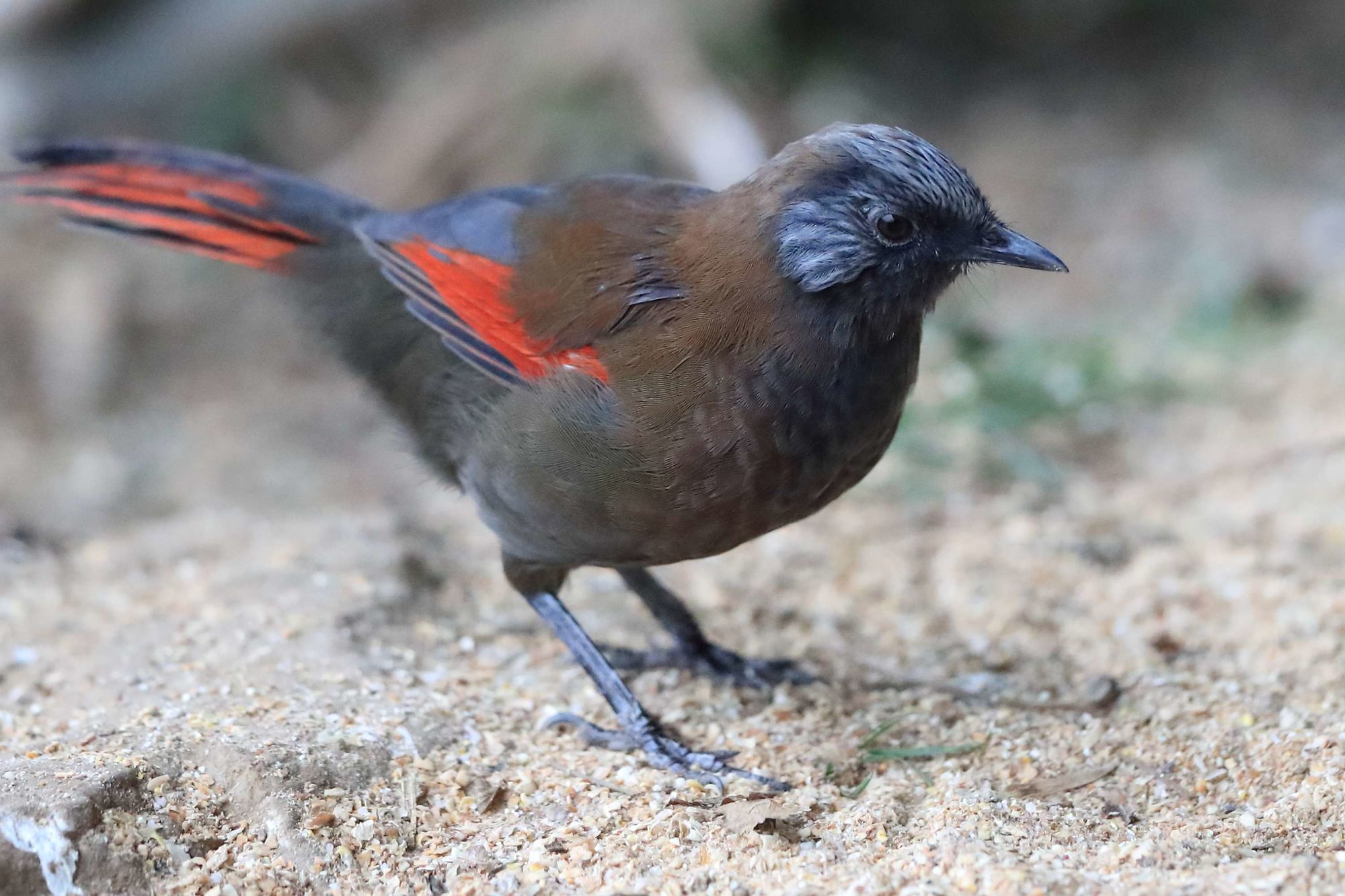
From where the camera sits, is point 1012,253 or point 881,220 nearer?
point 881,220

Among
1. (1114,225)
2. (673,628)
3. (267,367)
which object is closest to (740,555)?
(673,628)

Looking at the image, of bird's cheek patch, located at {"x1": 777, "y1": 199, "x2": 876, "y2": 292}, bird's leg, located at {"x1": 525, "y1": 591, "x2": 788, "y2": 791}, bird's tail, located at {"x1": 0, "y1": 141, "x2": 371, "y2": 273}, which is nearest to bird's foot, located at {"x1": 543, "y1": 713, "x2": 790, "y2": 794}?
bird's leg, located at {"x1": 525, "y1": 591, "x2": 788, "y2": 791}

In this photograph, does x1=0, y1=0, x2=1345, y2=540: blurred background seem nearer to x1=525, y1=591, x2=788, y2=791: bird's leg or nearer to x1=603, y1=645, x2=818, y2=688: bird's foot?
x1=603, y1=645, x2=818, y2=688: bird's foot

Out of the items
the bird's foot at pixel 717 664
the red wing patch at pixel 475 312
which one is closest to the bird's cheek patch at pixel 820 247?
the red wing patch at pixel 475 312

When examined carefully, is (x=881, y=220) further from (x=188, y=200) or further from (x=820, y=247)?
(x=188, y=200)

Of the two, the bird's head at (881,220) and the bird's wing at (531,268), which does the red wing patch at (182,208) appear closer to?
the bird's wing at (531,268)

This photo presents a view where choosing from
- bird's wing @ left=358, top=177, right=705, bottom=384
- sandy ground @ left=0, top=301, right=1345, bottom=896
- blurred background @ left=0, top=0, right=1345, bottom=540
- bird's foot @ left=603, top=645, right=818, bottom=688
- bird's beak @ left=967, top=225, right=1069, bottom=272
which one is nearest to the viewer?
sandy ground @ left=0, top=301, right=1345, bottom=896

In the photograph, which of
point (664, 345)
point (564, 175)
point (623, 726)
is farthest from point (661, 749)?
point (564, 175)

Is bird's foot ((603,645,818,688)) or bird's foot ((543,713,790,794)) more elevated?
bird's foot ((603,645,818,688))
